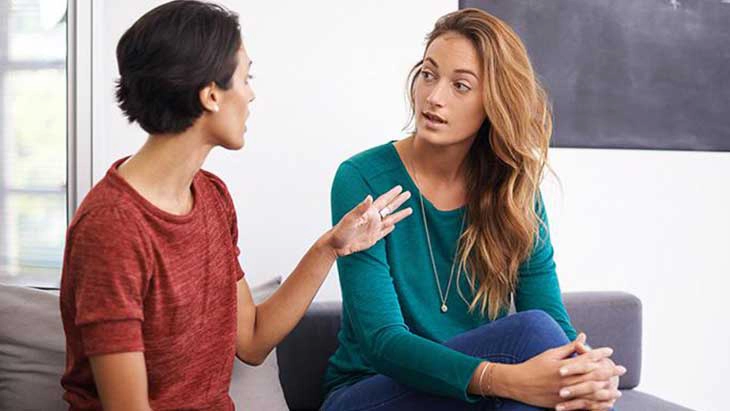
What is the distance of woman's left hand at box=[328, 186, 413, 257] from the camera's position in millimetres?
1574

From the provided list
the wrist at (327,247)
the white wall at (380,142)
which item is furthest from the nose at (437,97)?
the white wall at (380,142)

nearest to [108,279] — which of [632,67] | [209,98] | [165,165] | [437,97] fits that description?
[165,165]

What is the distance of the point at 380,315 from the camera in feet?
5.44

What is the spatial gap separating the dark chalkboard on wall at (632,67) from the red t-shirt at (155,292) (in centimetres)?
130

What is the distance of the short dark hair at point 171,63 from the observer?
1.28m

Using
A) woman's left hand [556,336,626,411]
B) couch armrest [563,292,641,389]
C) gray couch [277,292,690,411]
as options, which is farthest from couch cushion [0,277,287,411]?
couch armrest [563,292,641,389]

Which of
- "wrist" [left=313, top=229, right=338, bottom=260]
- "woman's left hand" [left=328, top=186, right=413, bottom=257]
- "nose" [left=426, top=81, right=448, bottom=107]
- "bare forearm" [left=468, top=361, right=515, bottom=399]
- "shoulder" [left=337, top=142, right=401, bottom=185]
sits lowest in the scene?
"bare forearm" [left=468, top=361, right=515, bottom=399]

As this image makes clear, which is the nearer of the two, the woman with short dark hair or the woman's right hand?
the woman with short dark hair

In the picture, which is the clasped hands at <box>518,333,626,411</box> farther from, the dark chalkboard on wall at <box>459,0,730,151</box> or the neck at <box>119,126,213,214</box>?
the dark chalkboard on wall at <box>459,0,730,151</box>

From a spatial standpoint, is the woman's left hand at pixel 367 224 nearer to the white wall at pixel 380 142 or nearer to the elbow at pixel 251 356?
the elbow at pixel 251 356

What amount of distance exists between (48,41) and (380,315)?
3.38ft

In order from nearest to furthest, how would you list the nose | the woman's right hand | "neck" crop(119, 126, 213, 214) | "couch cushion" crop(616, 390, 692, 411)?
"neck" crop(119, 126, 213, 214) < the woman's right hand < the nose < "couch cushion" crop(616, 390, 692, 411)

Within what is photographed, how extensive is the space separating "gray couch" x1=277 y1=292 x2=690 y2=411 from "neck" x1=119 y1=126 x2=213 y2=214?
0.71 m

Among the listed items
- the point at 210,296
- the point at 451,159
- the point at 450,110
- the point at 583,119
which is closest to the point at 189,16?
the point at 210,296
